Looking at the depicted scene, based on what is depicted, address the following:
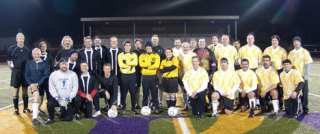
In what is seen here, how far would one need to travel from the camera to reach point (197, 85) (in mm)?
7453

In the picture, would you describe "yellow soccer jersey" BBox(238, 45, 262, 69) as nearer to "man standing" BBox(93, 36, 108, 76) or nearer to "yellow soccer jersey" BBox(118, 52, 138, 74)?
"yellow soccer jersey" BBox(118, 52, 138, 74)

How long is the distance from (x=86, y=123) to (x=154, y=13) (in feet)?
98.4

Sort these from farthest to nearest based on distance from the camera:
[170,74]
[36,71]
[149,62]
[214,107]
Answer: [170,74] < [149,62] < [214,107] < [36,71]

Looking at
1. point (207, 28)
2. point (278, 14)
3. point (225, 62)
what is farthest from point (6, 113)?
point (278, 14)

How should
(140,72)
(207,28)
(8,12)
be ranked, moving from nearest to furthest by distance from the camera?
1. (140,72)
2. (207,28)
3. (8,12)

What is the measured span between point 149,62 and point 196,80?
1094 mm

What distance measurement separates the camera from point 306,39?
3725 centimetres

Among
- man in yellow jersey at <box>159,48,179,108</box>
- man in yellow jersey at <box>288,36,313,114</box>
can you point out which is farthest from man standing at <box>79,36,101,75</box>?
man in yellow jersey at <box>288,36,313,114</box>

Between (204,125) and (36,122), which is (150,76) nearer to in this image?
(204,125)

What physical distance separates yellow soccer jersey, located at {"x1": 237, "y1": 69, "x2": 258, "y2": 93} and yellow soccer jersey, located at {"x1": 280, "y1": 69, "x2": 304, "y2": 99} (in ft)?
1.88

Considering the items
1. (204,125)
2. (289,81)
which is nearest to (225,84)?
(289,81)

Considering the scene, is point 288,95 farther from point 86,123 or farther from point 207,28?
point 207,28

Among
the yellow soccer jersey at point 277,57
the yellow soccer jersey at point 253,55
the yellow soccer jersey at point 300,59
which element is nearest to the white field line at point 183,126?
the yellow soccer jersey at point 253,55

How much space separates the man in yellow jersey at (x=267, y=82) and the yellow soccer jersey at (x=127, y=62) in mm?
A: 2813
